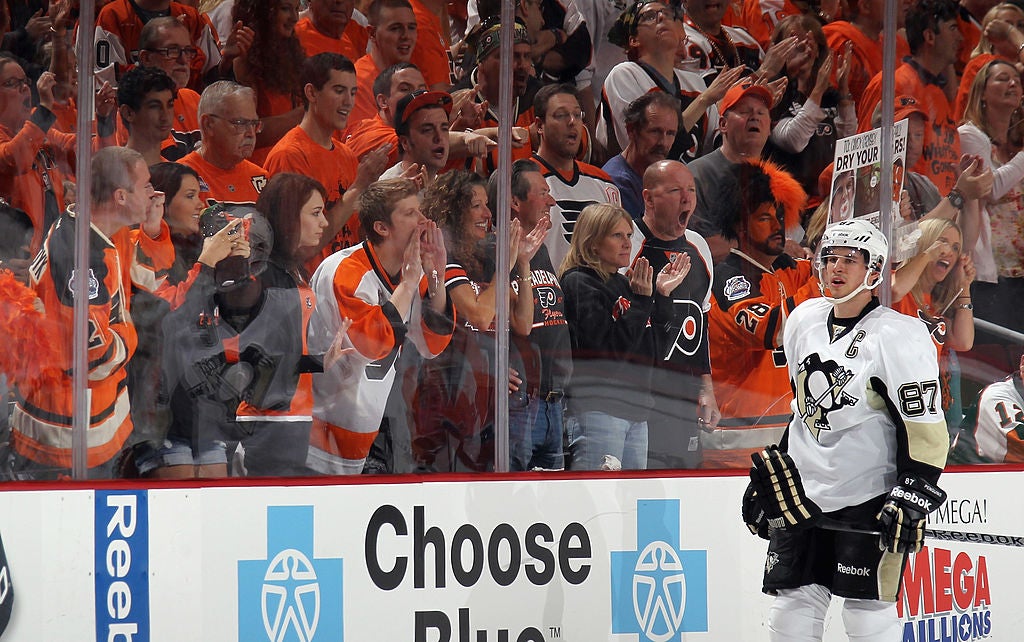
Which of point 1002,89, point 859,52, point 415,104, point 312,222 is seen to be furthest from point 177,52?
point 1002,89

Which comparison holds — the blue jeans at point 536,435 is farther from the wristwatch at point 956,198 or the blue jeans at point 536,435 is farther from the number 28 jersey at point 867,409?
the wristwatch at point 956,198

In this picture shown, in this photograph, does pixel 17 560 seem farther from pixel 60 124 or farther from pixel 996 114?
pixel 996 114

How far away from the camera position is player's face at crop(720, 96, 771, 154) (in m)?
3.89

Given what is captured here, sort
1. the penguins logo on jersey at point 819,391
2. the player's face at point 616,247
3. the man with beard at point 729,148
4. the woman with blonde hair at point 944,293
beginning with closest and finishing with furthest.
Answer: the penguins logo on jersey at point 819,391, the player's face at point 616,247, the man with beard at point 729,148, the woman with blonde hair at point 944,293

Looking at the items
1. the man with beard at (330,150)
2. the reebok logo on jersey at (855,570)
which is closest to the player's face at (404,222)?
the man with beard at (330,150)

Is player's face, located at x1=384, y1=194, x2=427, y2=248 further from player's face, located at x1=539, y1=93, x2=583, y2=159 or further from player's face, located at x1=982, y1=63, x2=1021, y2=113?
player's face, located at x1=982, y1=63, x2=1021, y2=113

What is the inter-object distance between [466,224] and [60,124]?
1.26m

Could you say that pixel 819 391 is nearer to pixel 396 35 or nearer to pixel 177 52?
pixel 396 35

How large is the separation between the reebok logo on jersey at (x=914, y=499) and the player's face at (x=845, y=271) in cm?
55

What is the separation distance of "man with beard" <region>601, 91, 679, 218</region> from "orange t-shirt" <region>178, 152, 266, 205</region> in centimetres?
120

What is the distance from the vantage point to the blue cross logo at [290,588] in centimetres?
315

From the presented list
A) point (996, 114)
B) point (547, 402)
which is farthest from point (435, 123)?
point (996, 114)

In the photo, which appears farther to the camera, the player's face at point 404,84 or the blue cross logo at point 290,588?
the player's face at point 404,84

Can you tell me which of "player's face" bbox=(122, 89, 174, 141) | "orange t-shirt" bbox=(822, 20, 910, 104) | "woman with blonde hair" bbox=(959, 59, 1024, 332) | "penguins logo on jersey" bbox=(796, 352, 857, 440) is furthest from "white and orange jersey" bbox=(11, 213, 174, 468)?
"woman with blonde hair" bbox=(959, 59, 1024, 332)
